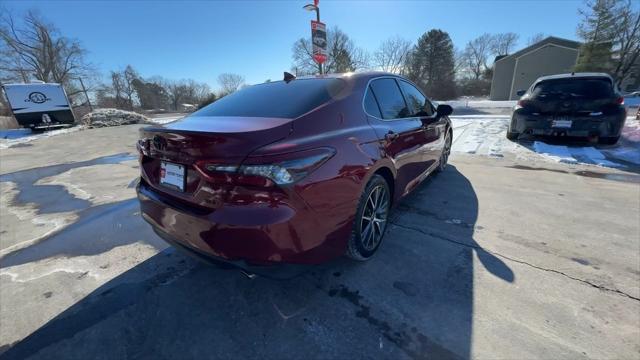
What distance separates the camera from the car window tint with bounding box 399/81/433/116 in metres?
3.25

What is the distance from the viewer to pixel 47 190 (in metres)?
4.75

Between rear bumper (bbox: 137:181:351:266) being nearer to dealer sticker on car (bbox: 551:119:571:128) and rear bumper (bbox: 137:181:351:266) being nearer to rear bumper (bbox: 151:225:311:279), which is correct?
rear bumper (bbox: 151:225:311:279)

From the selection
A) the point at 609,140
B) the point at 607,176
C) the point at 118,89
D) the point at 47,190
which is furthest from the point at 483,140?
the point at 118,89

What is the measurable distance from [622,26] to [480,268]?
38.8 metres

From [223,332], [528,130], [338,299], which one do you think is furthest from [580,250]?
[528,130]

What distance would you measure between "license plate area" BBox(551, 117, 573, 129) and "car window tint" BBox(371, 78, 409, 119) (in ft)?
16.0

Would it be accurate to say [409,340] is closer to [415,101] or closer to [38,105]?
[415,101]

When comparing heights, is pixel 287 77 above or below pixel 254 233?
above

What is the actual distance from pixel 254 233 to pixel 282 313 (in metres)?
0.73

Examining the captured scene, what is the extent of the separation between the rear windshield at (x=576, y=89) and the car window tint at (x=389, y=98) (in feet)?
16.9

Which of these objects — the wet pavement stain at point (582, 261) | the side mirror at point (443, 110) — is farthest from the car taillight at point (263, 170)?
the side mirror at point (443, 110)

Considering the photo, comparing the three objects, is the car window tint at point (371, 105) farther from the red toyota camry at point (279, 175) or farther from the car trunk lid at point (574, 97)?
the car trunk lid at point (574, 97)

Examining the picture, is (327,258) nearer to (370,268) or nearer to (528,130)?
(370,268)

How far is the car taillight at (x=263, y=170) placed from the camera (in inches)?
59.8
